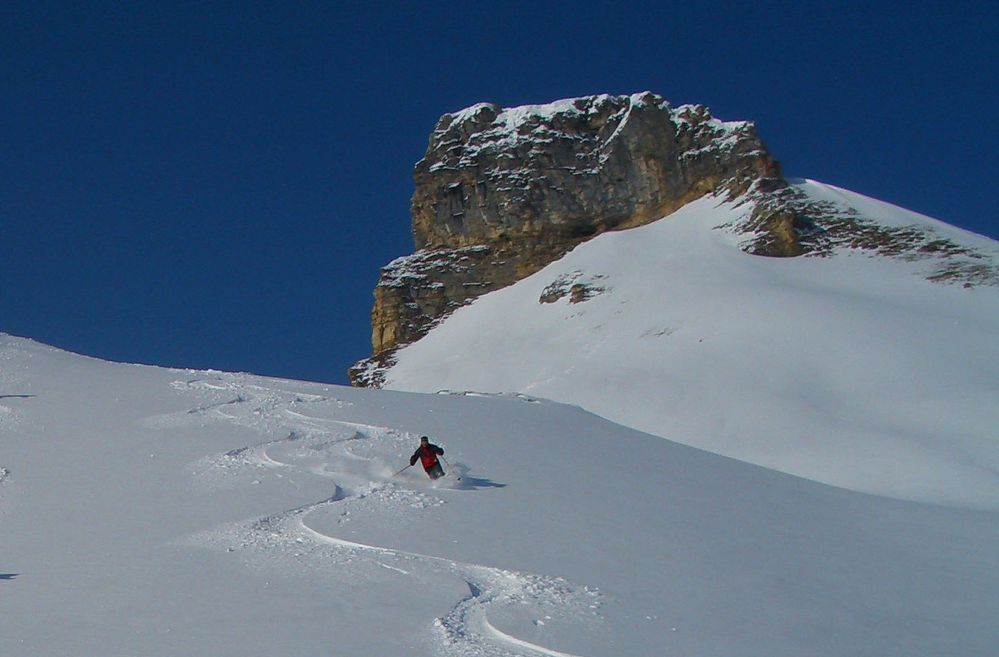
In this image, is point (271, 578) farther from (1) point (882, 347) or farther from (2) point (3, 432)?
(1) point (882, 347)

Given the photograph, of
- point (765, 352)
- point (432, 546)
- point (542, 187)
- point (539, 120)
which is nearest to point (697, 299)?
point (765, 352)

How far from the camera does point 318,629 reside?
6.23 m

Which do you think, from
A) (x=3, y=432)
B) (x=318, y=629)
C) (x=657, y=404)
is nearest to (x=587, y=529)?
(x=318, y=629)

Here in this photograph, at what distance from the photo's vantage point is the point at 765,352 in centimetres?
3119

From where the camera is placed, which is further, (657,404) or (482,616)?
(657,404)

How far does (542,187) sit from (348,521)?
2238 inches

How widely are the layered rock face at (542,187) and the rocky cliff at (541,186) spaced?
0.08m

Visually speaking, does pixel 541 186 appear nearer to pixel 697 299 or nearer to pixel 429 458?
pixel 697 299

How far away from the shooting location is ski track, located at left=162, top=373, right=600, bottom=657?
263 inches

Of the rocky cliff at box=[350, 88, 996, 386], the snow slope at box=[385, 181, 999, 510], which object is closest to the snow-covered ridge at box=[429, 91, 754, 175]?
the rocky cliff at box=[350, 88, 996, 386]

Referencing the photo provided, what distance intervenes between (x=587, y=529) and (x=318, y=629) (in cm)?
390

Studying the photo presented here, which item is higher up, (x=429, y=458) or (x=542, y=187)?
(x=542, y=187)

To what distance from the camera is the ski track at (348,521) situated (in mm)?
6668

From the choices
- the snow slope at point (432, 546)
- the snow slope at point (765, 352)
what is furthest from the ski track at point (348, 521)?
the snow slope at point (765, 352)
